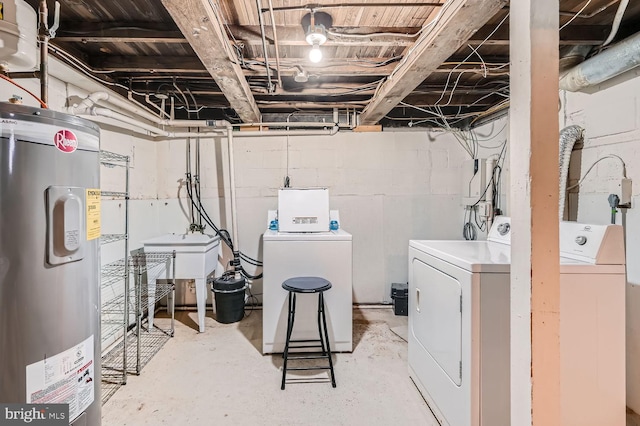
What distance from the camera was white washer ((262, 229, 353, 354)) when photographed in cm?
252

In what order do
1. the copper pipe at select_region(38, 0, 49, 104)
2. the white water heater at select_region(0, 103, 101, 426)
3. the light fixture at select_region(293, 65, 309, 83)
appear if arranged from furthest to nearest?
1. the light fixture at select_region(293, 65, 309, 83)
2. the copper pipe at select_region(38, 0, 49, 104)
3. the white water heater at select_region(0, 103, 101, 426)

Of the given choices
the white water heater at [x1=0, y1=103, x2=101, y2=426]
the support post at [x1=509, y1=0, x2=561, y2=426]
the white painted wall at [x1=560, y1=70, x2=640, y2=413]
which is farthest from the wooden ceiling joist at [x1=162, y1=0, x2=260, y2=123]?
the white painted wall at [x1=560, y1=70, x2=640, y2=413]

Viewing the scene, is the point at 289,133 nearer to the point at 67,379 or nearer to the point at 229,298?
the point at 229,298

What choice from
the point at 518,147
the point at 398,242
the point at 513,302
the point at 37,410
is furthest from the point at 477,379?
the point at 398,242

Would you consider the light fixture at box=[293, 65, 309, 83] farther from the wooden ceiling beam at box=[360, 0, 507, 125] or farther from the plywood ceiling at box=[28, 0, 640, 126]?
the wooden ceiling beam at box=[360, 0, 507, 125]

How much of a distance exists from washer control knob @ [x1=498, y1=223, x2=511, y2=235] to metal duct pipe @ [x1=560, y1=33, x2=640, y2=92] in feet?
3.29

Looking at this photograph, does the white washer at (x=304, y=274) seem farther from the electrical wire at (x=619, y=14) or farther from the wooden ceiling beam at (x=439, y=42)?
the electrical wire at (x=619, y=14)

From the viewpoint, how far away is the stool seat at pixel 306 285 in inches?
85.0

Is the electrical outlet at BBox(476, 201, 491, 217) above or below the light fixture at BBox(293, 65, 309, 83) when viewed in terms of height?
below

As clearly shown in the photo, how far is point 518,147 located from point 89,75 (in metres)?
2.85

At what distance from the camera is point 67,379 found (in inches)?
41.6

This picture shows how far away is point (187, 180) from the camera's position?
3.59 metres

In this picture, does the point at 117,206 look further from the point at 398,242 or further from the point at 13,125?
the point at 398,242

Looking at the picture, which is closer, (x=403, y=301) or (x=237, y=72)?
Answer: (x=237, y=72)
